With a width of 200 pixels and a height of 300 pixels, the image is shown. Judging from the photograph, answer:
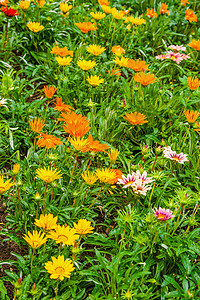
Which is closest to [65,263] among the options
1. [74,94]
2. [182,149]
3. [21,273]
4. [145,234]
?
[21,273]

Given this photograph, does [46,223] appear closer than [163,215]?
Yes

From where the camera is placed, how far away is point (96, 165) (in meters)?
2.25

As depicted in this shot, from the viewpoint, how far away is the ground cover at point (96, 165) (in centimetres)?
156

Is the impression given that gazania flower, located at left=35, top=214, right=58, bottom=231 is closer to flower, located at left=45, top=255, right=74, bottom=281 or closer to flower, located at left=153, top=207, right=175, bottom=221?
flower, located at left=45, top=255, right=74, bottom=281

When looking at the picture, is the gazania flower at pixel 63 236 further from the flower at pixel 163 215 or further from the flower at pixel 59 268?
the flower at pixel 163 215

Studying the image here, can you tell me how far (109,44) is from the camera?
3201 mm

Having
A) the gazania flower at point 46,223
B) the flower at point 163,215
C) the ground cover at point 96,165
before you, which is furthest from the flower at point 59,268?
the flower at point 163,215

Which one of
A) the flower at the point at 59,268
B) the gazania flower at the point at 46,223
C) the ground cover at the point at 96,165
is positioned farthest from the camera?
the ground cover at the point at 96,165

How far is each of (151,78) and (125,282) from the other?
1.27 meters

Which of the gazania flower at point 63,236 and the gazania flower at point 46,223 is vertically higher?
the gazania flower at point 46,223

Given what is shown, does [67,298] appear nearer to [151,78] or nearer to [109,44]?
[151,78]

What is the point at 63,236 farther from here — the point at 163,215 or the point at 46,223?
the point at 163,215

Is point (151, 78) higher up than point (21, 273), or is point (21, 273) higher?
point (151, 78)

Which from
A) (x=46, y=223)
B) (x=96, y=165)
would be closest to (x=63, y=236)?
(x=46, y=223)
